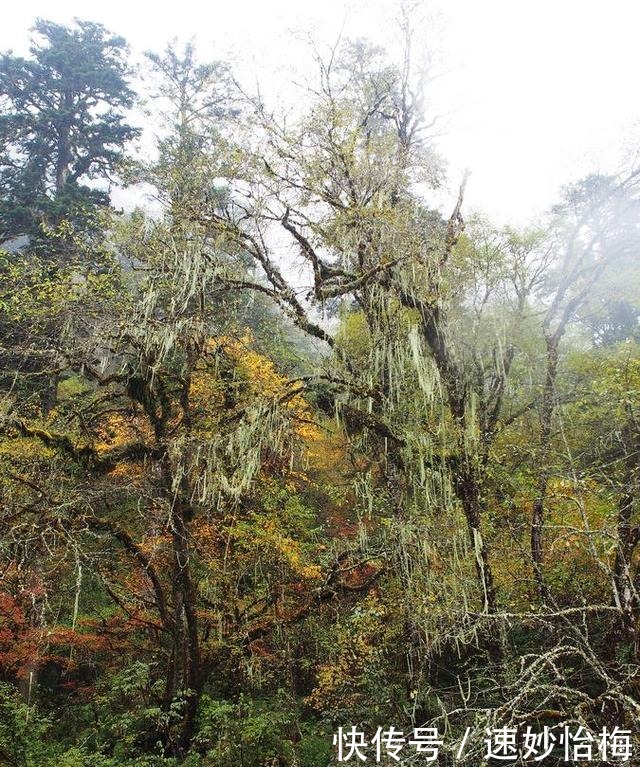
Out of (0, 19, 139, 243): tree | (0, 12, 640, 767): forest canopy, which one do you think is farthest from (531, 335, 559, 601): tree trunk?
(0, 19, 139, 243): tree

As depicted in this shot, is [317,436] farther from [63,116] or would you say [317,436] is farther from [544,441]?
[63,116]

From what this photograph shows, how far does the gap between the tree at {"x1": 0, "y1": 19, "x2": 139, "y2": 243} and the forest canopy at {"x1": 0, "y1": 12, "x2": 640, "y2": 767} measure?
355 cm

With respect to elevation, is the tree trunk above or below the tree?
below

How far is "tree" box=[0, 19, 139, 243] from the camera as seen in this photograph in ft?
46.9

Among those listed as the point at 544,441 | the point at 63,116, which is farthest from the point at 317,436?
the point at 63,116

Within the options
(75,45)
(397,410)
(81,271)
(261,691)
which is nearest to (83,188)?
(75,45)

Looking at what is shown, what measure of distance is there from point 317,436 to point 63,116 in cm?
1170

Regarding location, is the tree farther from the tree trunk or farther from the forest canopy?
the tree trunk

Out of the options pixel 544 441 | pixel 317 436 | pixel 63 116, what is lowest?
pixel 544 441

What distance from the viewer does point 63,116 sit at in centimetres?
1475

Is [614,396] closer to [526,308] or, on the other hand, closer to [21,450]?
[526,308]

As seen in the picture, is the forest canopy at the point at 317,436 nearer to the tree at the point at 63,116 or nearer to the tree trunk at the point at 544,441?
the tree trunk at the point at 544,441

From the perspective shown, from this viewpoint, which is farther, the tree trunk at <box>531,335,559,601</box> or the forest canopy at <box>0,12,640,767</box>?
the tree trunk at <box>531,335,559,601</box>

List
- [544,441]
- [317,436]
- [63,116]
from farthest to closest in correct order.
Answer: [63,116] → [317,436] → [544,441]
